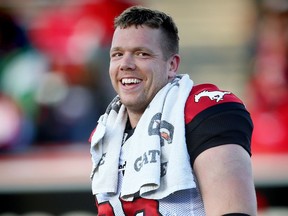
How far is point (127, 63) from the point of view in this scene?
3.15 m

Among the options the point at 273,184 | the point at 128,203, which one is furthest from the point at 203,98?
the point at 273,184

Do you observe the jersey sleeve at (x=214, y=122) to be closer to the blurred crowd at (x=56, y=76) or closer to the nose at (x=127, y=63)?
the nose at (x=127, y=63)

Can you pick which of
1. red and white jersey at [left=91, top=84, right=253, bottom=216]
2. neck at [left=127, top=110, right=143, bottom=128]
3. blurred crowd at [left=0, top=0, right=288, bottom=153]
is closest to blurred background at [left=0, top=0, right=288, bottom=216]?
blurred crowd at [left=0, top=0, right=288, bottom=153]

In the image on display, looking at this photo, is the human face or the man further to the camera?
the human face

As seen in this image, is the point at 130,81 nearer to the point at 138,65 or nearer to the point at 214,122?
the point at 138,65

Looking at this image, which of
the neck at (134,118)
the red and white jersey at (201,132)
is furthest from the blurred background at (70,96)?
the red and white jersey at (201,132)

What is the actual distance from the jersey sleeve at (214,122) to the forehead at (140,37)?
0.27 metres

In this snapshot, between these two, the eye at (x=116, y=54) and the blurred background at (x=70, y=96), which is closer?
the eye at (x=116, y=54)

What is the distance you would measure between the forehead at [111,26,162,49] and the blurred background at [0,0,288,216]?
13.0ft

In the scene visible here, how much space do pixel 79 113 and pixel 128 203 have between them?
432 cm

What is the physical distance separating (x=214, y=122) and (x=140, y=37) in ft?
1.54

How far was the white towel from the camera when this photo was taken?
293 centimetres

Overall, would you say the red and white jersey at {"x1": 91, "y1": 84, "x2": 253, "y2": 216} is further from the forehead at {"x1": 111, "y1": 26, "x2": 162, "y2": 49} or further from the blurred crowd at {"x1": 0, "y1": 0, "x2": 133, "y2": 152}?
the blurred crowd at {"x1": 0, "y1": 0, "x2": 133, "y2": 152}

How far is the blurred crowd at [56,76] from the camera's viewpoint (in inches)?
292
